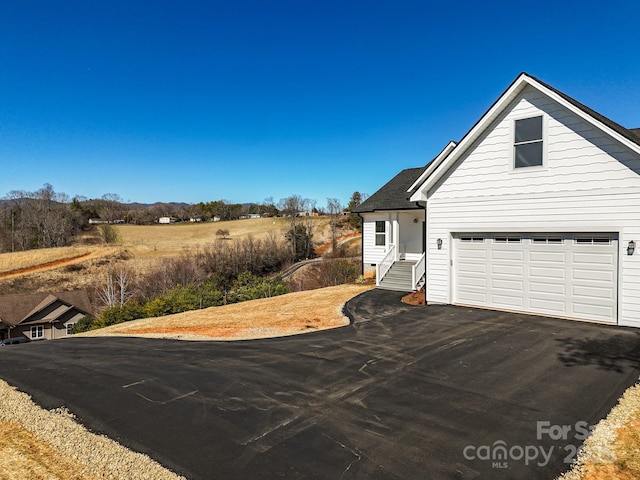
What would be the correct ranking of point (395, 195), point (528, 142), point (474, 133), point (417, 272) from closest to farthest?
point (528, 142)
point (474, 133)
point (417, 272)
point (395, 195)

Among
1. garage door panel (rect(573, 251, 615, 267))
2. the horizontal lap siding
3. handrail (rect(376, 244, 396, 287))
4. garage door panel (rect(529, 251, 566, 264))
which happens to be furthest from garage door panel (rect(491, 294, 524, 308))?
the horizontal lap siding

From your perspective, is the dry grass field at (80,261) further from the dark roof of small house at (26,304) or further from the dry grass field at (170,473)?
the dry grass field at (170,473)

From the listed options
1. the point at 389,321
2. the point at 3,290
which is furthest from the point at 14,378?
the point at 3,290

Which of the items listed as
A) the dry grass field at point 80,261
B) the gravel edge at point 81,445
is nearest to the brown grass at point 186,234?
the dry grass field at point 80,261

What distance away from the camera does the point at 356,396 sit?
5598 millimetres

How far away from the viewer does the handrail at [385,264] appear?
16672 mm

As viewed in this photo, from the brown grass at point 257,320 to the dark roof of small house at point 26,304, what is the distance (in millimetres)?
23163

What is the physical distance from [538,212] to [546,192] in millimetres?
582

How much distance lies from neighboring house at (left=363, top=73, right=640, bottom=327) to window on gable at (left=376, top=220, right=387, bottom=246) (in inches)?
283

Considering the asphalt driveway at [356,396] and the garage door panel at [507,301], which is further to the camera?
the garage door panel at [507,301]

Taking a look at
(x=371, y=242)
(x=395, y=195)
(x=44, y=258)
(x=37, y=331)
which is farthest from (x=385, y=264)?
(x=44, y=258)

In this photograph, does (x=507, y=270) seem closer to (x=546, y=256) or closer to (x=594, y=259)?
(x=546, y=256)

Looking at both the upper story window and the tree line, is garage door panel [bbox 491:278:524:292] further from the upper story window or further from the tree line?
the tree line

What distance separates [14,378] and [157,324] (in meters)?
6.89
